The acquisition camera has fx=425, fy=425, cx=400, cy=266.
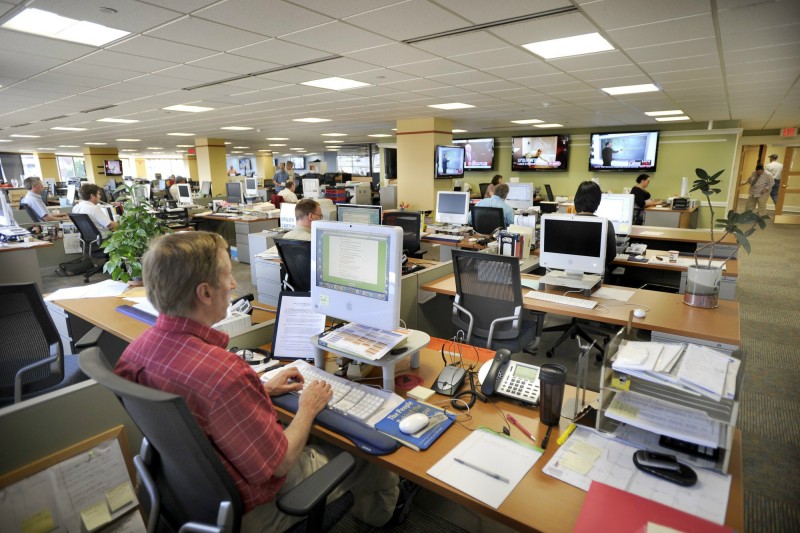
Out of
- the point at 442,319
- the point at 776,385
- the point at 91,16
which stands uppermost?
the point at 91,16

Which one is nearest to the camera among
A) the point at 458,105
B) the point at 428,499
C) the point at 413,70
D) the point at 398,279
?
the point at 398,279

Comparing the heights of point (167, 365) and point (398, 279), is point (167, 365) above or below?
below

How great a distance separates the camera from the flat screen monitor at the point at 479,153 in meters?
13.4

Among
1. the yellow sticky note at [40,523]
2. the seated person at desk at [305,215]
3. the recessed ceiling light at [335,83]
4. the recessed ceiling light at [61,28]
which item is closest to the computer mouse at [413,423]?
the yellow sticky note at [40,523]

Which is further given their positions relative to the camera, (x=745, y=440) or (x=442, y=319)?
(x=442, y=319)

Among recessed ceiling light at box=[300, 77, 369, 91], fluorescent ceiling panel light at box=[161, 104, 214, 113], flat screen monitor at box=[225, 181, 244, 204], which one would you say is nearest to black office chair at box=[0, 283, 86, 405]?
recessed ceiling light at box=[300, 77, 369, 91]

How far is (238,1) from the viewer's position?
105 inches

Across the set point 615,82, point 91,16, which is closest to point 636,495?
point 91,16

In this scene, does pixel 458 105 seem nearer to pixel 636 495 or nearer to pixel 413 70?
pixel 413 70

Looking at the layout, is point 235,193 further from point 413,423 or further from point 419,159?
point 413,423

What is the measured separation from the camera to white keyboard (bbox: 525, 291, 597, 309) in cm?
289

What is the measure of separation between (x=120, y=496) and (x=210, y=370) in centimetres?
81

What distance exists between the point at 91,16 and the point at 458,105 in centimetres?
557

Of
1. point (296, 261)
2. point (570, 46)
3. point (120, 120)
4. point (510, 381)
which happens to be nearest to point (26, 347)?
point (296, 261)
